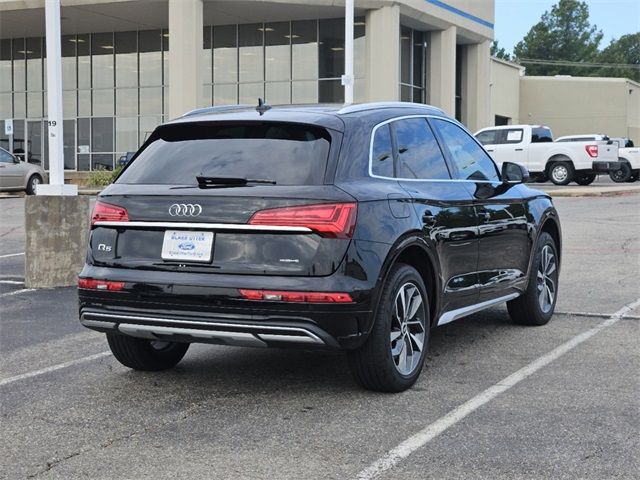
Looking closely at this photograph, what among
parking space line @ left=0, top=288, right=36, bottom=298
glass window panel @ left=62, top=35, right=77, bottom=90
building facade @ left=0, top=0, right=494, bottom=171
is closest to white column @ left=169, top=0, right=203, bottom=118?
building facade @ left=0, top=0, right=494, bottom=171

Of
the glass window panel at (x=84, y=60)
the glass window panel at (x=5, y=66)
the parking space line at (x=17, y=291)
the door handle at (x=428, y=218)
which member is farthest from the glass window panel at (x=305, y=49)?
the door handle at (x=428, y=218)

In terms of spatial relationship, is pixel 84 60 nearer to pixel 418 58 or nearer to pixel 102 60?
pixel 102 60

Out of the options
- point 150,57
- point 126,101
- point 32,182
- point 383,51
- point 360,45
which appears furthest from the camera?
point 126,101

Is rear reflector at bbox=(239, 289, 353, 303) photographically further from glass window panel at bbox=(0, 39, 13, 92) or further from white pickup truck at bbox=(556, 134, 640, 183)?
glass window panel at bbox=(0, 39, 13, 92)

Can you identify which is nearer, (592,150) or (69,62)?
(592,150)

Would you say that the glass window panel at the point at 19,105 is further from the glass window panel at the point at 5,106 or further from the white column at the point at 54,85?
the white column at the point at 54,85

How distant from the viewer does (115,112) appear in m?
42.0

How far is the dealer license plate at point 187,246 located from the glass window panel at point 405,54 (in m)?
34.7

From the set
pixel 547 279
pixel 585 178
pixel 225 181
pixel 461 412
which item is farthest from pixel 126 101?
pixel 461 412

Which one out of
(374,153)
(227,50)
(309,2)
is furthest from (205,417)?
(227,50)

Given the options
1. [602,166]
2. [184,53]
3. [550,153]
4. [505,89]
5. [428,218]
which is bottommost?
[428,218]

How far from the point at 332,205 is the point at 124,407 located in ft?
5.53

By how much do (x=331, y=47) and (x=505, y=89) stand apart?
22.1m

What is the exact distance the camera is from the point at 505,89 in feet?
187
